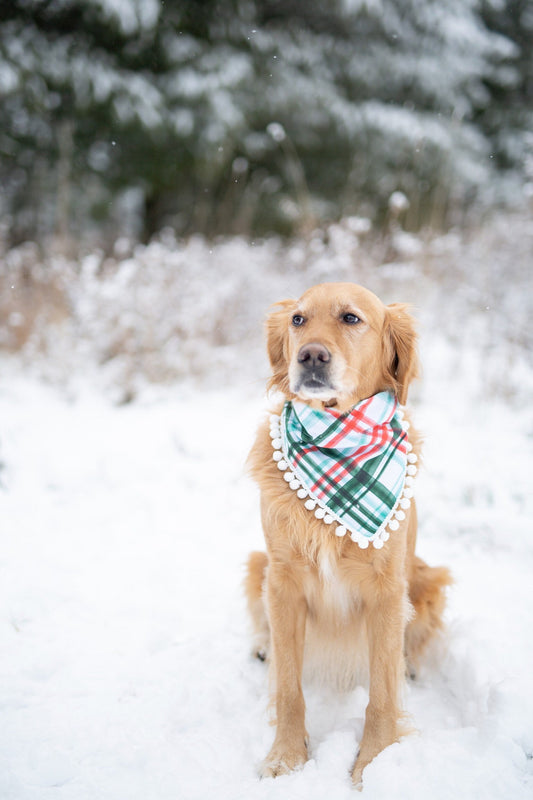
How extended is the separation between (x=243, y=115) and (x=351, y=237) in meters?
4.21

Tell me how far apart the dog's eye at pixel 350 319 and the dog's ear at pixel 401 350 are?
0.14m

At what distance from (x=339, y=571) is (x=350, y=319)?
82cm

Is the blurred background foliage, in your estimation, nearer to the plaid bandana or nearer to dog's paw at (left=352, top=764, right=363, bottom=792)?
the plaid bandana

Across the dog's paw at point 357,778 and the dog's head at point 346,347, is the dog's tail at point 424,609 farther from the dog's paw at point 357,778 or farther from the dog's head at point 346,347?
the dog's head at point 346,347

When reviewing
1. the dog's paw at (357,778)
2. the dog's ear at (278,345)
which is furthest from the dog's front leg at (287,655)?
the dog's ear at (278,345)

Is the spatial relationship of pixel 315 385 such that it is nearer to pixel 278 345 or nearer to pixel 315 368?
pixel 315 368

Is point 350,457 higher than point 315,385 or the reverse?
the reverse

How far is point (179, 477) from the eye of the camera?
3211 mm

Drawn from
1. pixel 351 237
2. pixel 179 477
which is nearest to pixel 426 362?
pixel 351 237

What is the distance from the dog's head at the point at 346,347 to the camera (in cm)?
153

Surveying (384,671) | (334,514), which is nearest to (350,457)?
(334,514)

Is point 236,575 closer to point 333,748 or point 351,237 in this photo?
point 333,748

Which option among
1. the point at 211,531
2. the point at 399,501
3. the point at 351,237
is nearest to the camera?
the point at 399,501

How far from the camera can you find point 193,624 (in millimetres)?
2061
